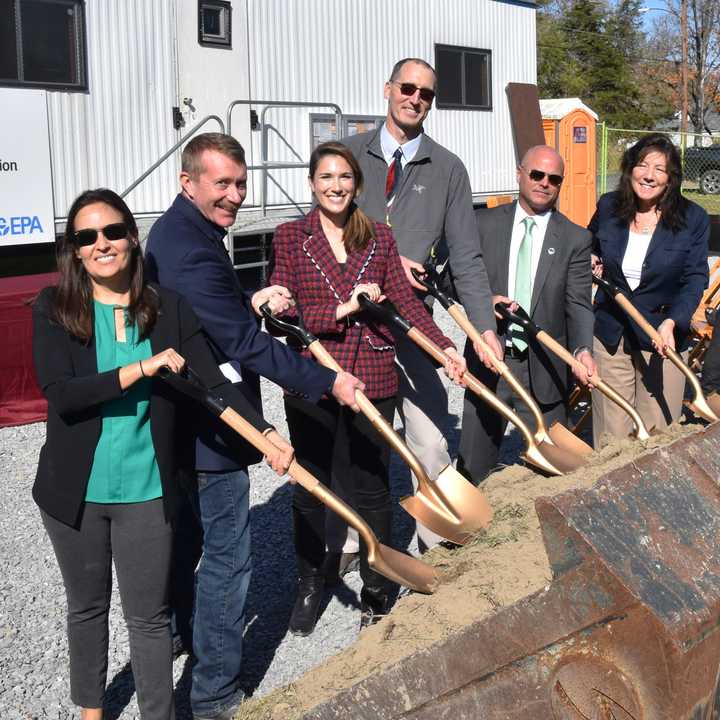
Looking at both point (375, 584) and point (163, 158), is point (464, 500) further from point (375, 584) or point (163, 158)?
point (163, 158)

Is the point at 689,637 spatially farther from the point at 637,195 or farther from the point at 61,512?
the point at 637,195

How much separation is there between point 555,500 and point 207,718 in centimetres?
163

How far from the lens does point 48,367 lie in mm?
2836

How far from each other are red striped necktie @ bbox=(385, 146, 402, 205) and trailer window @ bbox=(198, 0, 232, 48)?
8.40m

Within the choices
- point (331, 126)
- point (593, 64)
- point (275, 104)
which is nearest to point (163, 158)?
point (275, 104)

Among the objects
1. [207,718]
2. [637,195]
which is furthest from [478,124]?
[207,718]

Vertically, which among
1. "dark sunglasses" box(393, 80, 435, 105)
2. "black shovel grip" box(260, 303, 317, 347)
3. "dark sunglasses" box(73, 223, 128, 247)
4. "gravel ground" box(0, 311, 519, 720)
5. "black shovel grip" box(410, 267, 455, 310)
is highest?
"dark sunglasses" box(393, 80, 435, 105)

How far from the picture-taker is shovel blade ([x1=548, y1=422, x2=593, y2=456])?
165 inches

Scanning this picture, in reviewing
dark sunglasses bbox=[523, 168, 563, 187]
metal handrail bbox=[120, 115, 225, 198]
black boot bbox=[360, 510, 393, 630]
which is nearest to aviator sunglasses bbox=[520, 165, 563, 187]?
dark sunglasses bbox=[523, 168, 563, 187]

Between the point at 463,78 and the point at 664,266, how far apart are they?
1230cm

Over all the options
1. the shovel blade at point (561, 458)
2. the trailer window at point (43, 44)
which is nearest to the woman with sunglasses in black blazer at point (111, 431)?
the shovel blade at point (561, 458)

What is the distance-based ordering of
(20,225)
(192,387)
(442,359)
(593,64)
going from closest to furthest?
(192,387)
(442,359)
(20,225)
(593,64)

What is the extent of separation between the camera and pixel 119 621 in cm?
427

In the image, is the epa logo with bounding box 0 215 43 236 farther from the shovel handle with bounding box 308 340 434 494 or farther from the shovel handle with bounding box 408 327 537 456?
the shovel handle with bounding box 408 327 537 456
